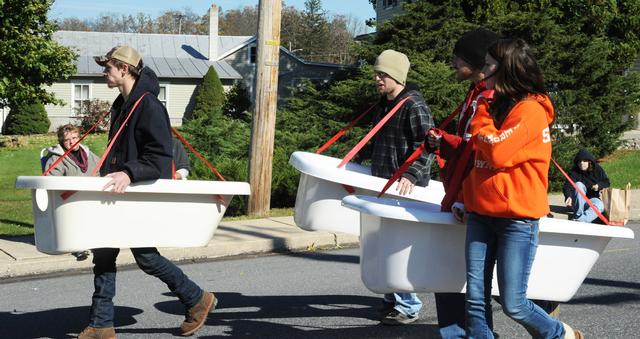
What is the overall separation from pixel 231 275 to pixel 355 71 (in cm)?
1585

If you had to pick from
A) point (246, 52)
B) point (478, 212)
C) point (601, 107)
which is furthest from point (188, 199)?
point (246, 52)

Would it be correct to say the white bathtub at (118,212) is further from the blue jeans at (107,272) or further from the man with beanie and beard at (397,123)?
the man with beanie and beard at (397,123)

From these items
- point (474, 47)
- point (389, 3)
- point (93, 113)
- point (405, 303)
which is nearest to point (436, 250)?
point (474, 47)

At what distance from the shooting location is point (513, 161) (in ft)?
13.3

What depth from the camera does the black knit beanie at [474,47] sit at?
466 centimetres

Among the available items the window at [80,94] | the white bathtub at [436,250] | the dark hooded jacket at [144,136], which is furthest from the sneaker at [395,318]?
the window at [80,94]

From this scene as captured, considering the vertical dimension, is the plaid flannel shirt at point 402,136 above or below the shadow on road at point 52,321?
above

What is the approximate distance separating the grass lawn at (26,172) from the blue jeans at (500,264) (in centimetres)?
789

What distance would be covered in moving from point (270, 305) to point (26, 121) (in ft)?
117

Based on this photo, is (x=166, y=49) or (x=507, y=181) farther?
(x=166, y=49)

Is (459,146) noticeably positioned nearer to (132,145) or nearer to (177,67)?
(132,145)

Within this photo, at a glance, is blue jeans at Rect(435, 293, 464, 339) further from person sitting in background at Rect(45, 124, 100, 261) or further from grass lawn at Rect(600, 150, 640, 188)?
grass lawn at Rect(600, 150, 640, 188)

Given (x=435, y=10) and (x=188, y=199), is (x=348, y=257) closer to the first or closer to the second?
(x=188, y=199)

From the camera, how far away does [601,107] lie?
833 inches
